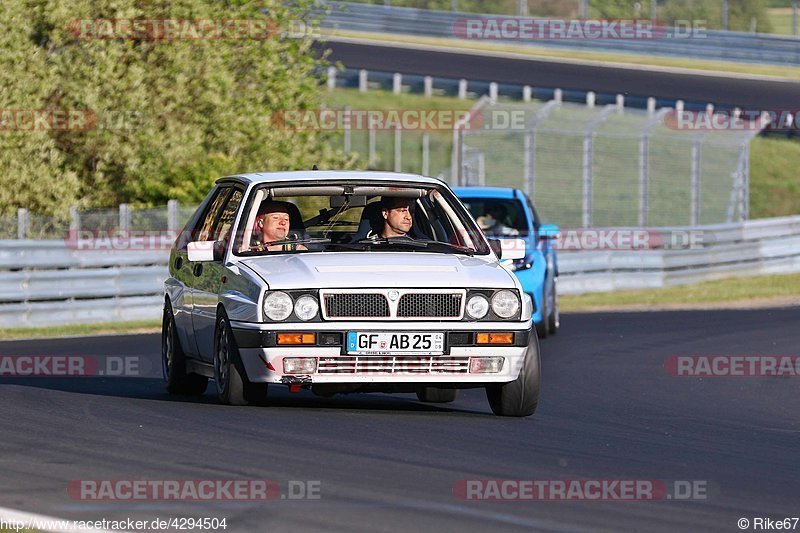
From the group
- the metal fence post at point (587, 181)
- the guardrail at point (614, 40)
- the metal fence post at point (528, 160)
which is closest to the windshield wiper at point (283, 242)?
the metal fence post at point (528, 160)

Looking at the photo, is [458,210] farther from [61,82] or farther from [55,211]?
[61,82]

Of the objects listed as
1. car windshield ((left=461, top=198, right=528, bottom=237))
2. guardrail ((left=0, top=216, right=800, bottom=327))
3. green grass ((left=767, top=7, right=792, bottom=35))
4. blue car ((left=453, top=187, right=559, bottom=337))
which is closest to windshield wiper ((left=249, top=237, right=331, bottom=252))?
blue car ((left=453, top=187, right=559, bottom=337))

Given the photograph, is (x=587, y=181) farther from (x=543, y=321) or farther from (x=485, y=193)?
(x=543, y=321)

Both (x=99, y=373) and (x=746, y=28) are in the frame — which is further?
(x=746, y=28)

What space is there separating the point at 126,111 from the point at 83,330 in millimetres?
5896

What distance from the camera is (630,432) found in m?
10.3

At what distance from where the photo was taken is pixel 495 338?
10.3m

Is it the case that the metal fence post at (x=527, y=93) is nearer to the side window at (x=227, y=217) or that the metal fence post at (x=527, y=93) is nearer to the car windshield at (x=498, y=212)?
the car windshield at (x=498, y=212)

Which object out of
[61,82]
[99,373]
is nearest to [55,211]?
[61,82]

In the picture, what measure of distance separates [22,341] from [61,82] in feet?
30.0

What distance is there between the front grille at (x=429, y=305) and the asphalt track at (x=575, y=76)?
105 feet

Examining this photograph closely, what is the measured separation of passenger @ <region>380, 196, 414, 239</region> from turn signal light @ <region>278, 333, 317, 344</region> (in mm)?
1472

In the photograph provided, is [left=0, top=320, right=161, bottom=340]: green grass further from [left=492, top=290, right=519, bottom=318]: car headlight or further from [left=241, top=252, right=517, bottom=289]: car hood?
[left=492, top=290, right=519, bottom=318]: car headlight

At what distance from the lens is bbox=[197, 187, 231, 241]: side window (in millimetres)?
12102
